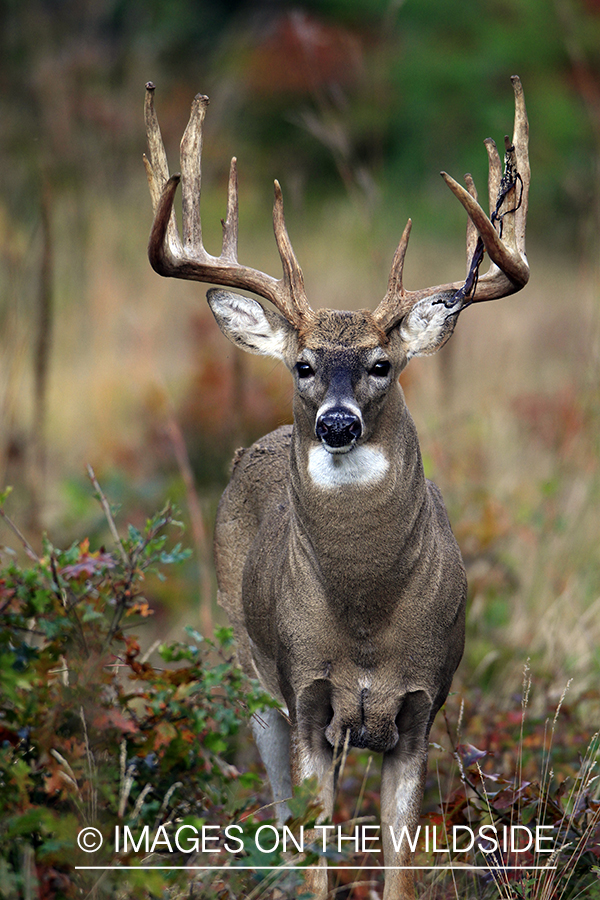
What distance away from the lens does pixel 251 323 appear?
169 inches

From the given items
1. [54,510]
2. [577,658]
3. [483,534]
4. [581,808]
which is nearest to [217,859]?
[581,808]

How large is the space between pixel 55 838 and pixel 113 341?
7.09 metres

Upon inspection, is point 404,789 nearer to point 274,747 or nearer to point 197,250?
point 274,747

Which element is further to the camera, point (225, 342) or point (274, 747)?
point (225, 342)

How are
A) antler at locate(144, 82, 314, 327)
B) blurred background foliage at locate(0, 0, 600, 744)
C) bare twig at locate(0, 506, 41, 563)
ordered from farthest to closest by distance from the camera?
blurred background foliage at locate(0, 0, 600, 744) < antler at locate(144, 82, 314, 327) < bare twig at locate(0, 506, 41, 563)

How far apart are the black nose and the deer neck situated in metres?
0.21

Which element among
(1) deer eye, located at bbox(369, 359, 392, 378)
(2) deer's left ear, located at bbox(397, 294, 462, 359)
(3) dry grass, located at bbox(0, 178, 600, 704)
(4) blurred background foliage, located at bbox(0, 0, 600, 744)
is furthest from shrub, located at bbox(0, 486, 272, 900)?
(4) blurred background foliage, located at bbox(0, 0, 600, 744)

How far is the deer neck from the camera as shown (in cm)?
382

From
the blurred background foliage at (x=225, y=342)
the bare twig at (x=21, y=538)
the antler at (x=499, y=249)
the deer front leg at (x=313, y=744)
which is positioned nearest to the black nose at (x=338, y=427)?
the antler at (x=499, y=249)

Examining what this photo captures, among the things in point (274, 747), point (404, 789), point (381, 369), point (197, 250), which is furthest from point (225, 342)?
point (404, 789)

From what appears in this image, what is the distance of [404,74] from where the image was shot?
1911cm

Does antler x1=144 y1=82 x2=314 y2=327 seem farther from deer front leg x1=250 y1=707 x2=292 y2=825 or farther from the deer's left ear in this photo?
deer front leg x1=250 y1=707 x2=292 y2=825

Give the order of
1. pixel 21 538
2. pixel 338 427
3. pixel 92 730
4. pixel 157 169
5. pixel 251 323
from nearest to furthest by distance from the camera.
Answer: pixel 92 730
pixel 21 538
pixel 338 427
pixel 157 169
pixel 251 323

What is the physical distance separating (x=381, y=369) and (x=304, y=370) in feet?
0.84
